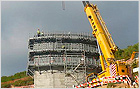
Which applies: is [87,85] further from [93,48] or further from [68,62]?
[93,48]

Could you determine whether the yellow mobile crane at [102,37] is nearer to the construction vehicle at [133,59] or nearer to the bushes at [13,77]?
the construction vehicle at [133,59]

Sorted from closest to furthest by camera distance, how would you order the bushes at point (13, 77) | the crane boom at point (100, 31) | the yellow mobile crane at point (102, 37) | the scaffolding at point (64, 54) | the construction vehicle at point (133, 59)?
the construction vehicle at point (133, 59)
the yellow mobile crane at point (102, 37)
the crane boom at point (100, 31)
the scaffolding at point (64, 54)
the bushes at point (13, 77)

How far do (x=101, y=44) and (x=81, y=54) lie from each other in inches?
313

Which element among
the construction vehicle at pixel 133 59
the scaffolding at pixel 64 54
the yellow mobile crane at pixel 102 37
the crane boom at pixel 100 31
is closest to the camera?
the construction vehicle at pixel 133 59

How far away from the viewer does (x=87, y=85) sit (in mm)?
18469

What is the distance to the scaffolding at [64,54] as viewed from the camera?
30178mm

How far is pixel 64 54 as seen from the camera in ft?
103

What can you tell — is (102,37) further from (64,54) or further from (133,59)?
(64,54)

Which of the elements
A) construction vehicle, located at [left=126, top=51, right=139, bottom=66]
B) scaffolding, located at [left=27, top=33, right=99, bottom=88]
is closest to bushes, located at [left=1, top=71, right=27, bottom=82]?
scaffolding, located at [left=27, top=33, right=99, bottom=88]

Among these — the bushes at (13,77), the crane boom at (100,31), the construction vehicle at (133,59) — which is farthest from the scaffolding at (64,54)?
the bushes at (13,77)

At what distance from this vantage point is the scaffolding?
99.0 feet

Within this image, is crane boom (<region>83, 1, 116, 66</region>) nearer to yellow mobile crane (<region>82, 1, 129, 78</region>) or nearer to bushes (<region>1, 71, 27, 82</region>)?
yellow mobile crane (<region>82, 1, 129, 78</region>)

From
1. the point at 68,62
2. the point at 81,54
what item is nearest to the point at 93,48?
the point at 81,54

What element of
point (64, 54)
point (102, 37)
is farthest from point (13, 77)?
point (102, 37)
